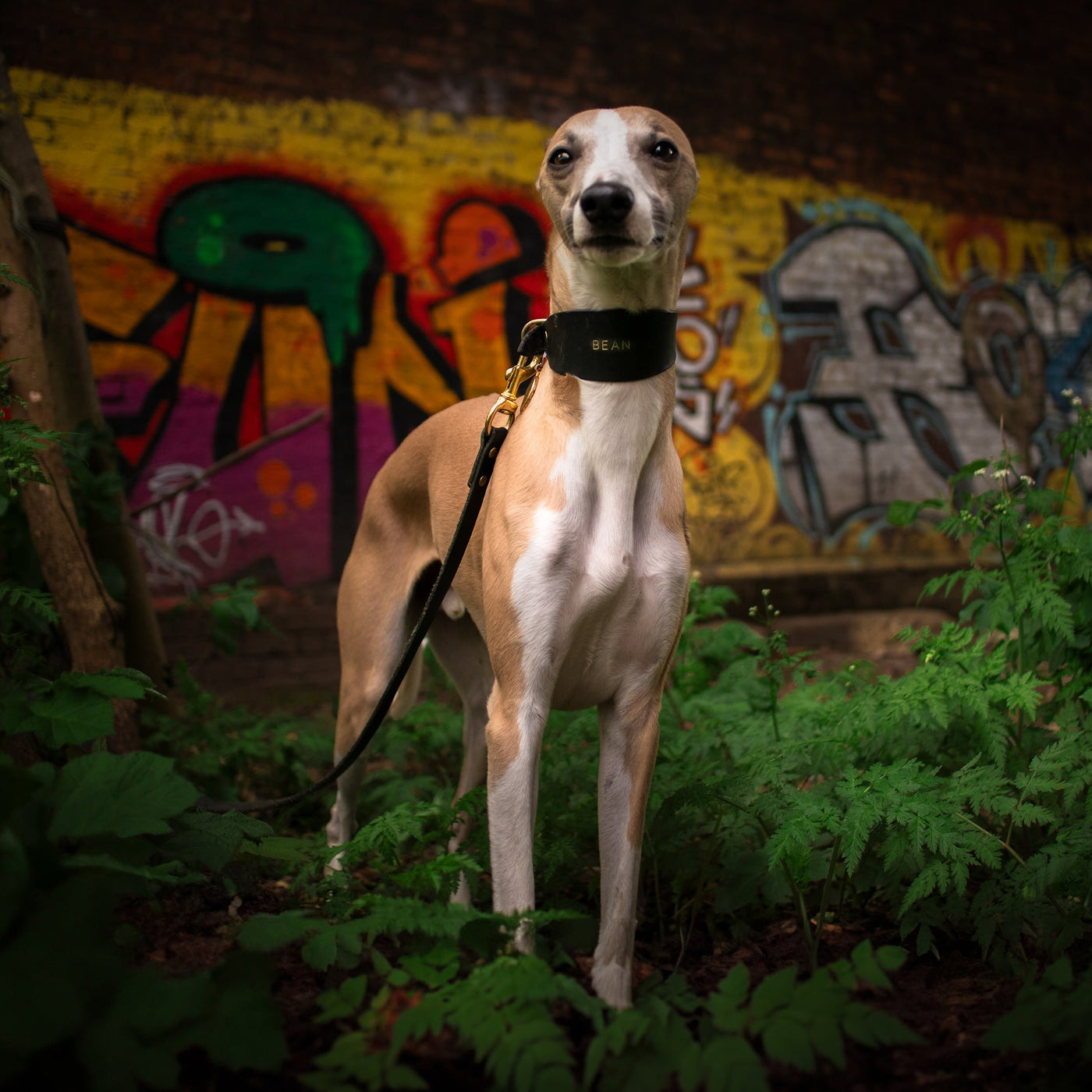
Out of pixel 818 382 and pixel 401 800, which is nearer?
pixel 401 800

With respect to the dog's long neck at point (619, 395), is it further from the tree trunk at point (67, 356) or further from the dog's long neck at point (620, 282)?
the tree trunk at point (67, 356)

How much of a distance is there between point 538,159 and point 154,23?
8.42ft

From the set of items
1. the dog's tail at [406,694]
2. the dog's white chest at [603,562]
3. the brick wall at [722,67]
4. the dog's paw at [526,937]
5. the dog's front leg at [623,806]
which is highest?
the brick wall at [722,67]

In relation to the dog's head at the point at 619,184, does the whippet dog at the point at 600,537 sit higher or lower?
lower

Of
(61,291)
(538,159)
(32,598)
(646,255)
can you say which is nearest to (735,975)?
(646,255)

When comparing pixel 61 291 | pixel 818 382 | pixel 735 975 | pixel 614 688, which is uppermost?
pixel 818 382

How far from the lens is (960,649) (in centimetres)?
233

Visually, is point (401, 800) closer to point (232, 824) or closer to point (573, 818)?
point (573, 818)

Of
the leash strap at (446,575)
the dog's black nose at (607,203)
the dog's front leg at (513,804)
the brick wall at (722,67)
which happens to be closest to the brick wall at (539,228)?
the brick wall at (722,67)

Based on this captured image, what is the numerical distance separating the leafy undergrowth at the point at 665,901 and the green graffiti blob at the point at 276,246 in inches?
134

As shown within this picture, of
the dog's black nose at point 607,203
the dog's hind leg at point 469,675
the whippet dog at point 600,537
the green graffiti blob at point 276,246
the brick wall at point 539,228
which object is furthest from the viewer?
the green graffiti blob at point 276,246

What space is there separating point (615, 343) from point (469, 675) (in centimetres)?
125

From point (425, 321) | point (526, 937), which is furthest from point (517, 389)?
point (425, 321)

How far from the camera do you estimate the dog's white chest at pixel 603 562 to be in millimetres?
1689
